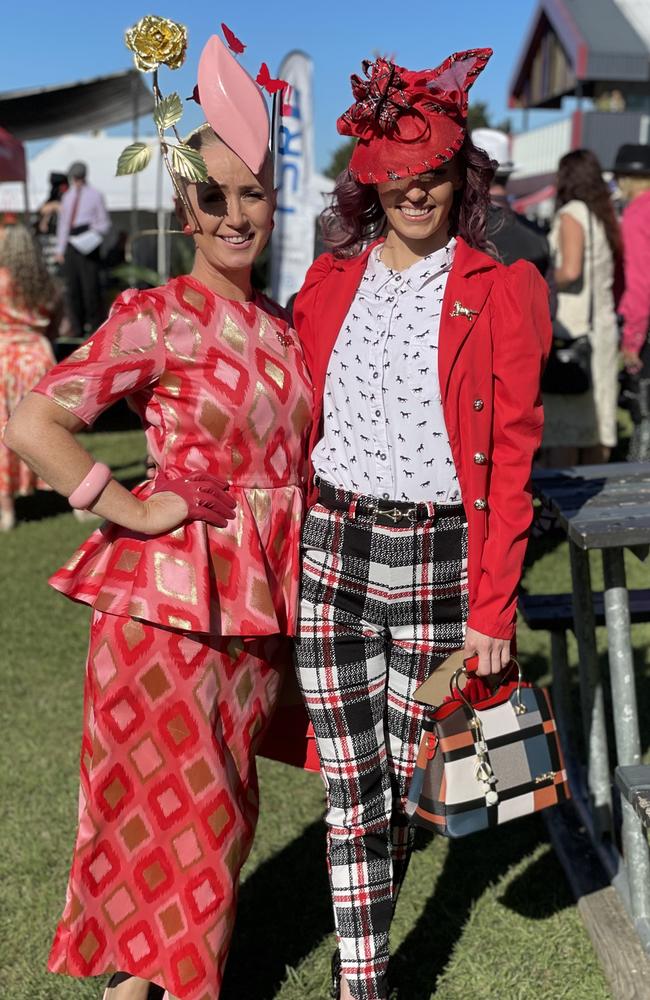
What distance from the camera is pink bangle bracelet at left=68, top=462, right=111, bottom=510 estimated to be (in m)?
2.06

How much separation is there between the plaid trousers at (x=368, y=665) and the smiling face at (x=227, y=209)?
0.51 metres

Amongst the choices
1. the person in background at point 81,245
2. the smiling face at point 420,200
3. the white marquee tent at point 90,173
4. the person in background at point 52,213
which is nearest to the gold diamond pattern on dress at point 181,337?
Answer: the smiling face at point 420,200

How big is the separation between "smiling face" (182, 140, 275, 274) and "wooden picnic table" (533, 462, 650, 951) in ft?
3.16

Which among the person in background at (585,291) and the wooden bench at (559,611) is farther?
the person in background at (585,291)

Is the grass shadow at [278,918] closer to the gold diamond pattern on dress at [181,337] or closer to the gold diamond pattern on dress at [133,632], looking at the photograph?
the gold diamond pattern on dress at [133,632]

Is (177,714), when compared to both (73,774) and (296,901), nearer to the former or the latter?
(296,901)

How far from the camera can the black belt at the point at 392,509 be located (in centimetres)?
221

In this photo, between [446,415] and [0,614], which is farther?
[0,614]

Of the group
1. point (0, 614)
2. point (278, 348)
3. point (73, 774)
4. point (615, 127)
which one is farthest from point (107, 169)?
Answer: point (278, 348)

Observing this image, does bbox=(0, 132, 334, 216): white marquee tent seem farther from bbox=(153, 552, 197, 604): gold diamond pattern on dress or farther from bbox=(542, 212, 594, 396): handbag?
bbox=(153, 552, 197, 604): gold diamond pattern on dress

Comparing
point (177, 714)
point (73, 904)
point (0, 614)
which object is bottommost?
point (0, 614)

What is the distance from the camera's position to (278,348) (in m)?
2.24

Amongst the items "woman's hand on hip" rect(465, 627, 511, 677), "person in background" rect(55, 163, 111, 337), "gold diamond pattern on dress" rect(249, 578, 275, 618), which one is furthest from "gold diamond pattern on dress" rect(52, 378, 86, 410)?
"person in background" rect(55, 163, 111, 337)

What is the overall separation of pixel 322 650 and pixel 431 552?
0.29 m
